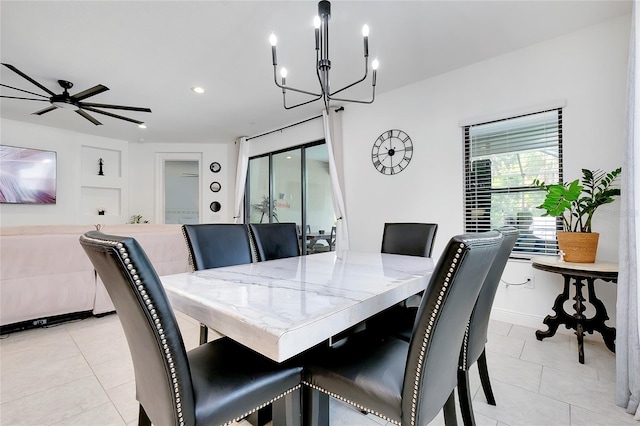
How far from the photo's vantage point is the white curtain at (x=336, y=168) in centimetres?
416

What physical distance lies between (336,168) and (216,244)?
2.58 m

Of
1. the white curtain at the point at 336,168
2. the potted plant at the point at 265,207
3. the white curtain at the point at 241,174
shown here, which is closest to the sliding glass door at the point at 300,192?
the potted plant at the point at 265,207

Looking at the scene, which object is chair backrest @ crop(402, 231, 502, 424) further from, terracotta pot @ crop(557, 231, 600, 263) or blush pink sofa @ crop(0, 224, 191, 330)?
blush pink sofa @ crop(0, 224, 191, 330)

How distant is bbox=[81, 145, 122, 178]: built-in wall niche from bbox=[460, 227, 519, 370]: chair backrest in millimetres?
7035

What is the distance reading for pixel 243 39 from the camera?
2691 mm

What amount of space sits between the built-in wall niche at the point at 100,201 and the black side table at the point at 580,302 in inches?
286

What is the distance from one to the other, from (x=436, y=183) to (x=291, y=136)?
2838 mm

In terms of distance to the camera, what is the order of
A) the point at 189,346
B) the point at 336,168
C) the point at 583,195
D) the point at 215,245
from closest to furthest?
1. the point at 215,245
2. the point at 189,346
3. the point at 583,195
4. the point at 336,168

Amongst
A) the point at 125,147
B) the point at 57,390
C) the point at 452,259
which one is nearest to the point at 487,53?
the point at 452,259

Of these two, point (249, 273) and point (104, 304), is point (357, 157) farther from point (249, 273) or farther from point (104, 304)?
point (104, 304)

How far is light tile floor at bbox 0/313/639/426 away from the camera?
153 centimetres

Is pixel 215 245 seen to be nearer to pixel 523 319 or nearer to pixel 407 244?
pixel 407 244

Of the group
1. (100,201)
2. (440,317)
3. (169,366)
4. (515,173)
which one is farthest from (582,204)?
(100,201)

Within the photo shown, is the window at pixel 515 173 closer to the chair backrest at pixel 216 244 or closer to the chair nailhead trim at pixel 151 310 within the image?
the chair backrest at pixel 216 244
